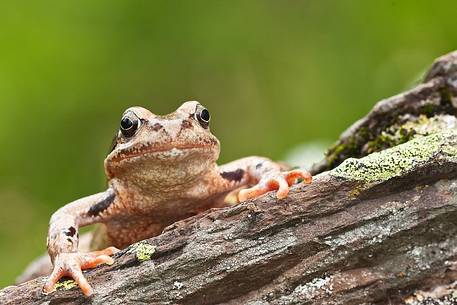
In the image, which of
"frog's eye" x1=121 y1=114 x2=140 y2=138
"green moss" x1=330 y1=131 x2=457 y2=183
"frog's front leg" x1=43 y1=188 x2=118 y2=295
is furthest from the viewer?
"frog's eye" x1=121 y1=114 x2=140 y2=138

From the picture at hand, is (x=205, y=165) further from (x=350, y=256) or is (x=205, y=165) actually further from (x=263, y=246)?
(x=350, y=256)

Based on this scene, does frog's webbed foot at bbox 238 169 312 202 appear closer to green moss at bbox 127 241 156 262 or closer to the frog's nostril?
the frog's nostril

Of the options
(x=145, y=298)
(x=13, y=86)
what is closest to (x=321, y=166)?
(x=145, y=298)

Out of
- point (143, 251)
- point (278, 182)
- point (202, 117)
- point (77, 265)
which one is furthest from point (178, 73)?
point (143, 251)

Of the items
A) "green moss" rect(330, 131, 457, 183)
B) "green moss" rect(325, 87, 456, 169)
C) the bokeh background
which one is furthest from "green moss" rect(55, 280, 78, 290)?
the bokeh background

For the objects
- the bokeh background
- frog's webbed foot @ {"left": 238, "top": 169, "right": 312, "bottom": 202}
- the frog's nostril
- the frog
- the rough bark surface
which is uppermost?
the bokeh background

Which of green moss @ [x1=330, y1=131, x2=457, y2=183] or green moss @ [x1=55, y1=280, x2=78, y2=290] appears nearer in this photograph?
green moss @ [x1=330, y1=131, x2=457, y2=183]

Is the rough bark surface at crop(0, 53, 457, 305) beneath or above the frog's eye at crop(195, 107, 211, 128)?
beneath

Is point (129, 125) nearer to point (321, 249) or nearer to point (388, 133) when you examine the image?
point (321, 249)
